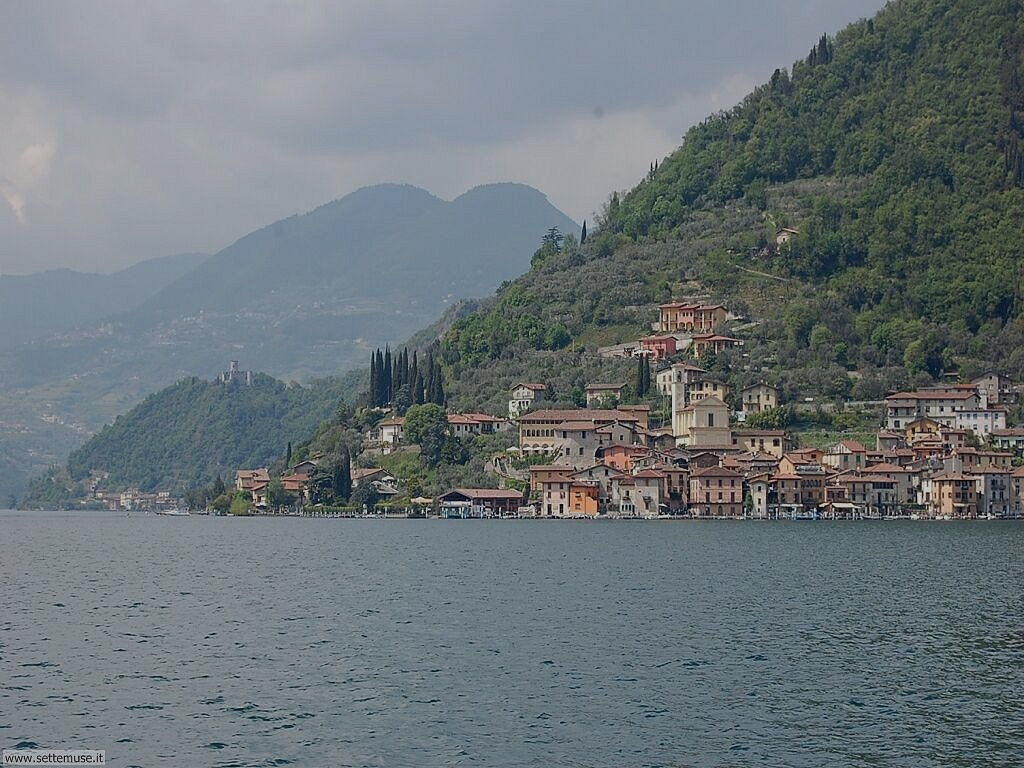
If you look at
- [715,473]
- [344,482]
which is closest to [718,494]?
[715,473]

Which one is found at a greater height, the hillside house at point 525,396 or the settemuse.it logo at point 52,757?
the hillside house at point 525,396

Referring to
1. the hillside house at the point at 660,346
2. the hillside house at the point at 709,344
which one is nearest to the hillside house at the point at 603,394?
the hillside house at the point at 660,346

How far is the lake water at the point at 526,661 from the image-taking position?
104ft

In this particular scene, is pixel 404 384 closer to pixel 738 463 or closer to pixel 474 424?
pixel 474 424

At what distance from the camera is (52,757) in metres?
29.6

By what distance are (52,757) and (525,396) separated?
4989 inches

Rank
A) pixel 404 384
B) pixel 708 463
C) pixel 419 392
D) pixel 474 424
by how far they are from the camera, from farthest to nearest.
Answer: pixel 404 384 → pixel 419 392 → pixel 474 424 → pixel 708 463

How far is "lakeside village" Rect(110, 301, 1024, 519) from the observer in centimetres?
12812

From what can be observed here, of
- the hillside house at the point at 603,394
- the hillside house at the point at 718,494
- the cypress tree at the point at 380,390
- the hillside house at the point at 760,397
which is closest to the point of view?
the hillside house at the point at 718,494

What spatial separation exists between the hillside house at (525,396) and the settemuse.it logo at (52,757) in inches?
4901

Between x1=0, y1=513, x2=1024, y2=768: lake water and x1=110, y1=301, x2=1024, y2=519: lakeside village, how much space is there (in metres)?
50.2

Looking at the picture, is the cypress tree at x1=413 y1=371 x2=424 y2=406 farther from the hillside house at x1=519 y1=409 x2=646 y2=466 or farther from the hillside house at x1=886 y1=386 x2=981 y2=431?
the hillside house at x1=886 y1=386 x2=981 y2=431

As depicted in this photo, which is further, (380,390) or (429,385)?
(380,390)

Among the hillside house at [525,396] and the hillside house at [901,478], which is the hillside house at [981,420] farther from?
the hillside house at [525,396]
